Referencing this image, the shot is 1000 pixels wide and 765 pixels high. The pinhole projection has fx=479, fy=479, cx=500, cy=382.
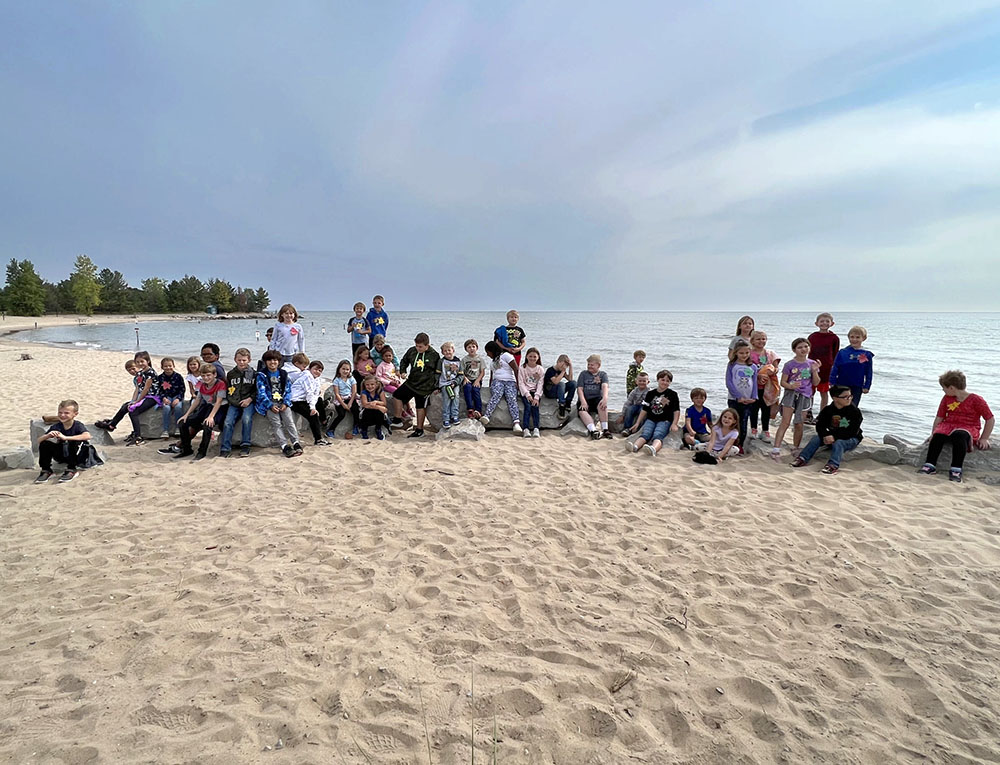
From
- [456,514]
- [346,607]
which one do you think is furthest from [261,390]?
[346,607]

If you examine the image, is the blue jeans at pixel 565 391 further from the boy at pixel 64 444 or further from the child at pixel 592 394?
the boy at pixel 64 444

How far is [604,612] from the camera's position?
3359 millimetres

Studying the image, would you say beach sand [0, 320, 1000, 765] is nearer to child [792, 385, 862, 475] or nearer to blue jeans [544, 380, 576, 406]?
child [792, 385, 862, 475]

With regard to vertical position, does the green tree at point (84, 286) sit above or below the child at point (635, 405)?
above

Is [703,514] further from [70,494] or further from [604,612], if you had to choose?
[70,494]

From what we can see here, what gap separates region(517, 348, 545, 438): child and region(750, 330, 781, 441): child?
3349 mm

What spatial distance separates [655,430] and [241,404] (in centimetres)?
624

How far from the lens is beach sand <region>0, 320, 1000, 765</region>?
7.95 ft

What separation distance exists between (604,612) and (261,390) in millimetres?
5916

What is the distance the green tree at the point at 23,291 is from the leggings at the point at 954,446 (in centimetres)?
8460

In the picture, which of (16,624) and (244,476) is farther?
(244,476)

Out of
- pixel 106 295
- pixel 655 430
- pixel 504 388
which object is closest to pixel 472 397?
pixel 504 388

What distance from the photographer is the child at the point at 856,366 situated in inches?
272

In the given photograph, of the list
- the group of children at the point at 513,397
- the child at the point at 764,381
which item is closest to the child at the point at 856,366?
the group of children at the point at 513,397
